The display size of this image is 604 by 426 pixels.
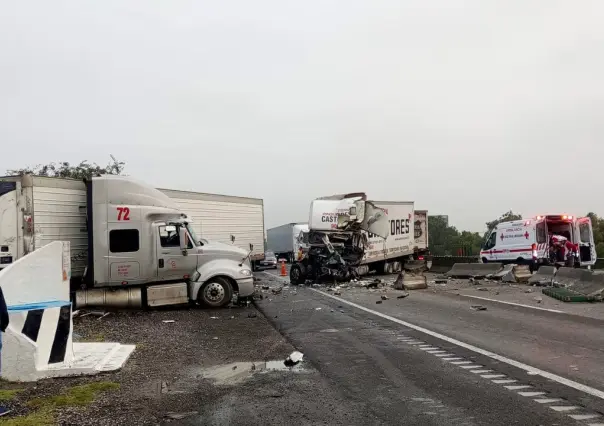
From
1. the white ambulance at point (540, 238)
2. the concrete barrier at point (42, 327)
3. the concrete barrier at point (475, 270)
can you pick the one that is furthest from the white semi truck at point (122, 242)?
the white ambulance at point (540, 238)

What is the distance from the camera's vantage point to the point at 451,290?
59.6ft

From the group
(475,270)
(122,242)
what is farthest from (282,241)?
(122,242)

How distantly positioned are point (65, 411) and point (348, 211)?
18.3 m

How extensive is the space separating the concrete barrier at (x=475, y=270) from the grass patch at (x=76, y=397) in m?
18.3

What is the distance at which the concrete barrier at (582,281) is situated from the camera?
554 inches

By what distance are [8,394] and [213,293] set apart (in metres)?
8.61

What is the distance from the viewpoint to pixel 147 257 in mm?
13914

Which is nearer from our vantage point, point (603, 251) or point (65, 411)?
point (65, 411)

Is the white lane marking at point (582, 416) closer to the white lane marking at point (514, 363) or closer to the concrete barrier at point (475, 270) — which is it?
the white lane marking at point (514, 363)

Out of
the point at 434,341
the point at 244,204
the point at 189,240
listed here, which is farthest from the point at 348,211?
the point at 434,341

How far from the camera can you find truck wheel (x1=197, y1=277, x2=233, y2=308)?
14.3 metres

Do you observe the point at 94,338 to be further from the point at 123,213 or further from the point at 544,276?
the point at 544,276

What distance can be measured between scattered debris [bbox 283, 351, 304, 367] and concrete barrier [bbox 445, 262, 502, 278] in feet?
51.7

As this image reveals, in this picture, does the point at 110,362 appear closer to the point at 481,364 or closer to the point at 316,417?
the point at 316,417
